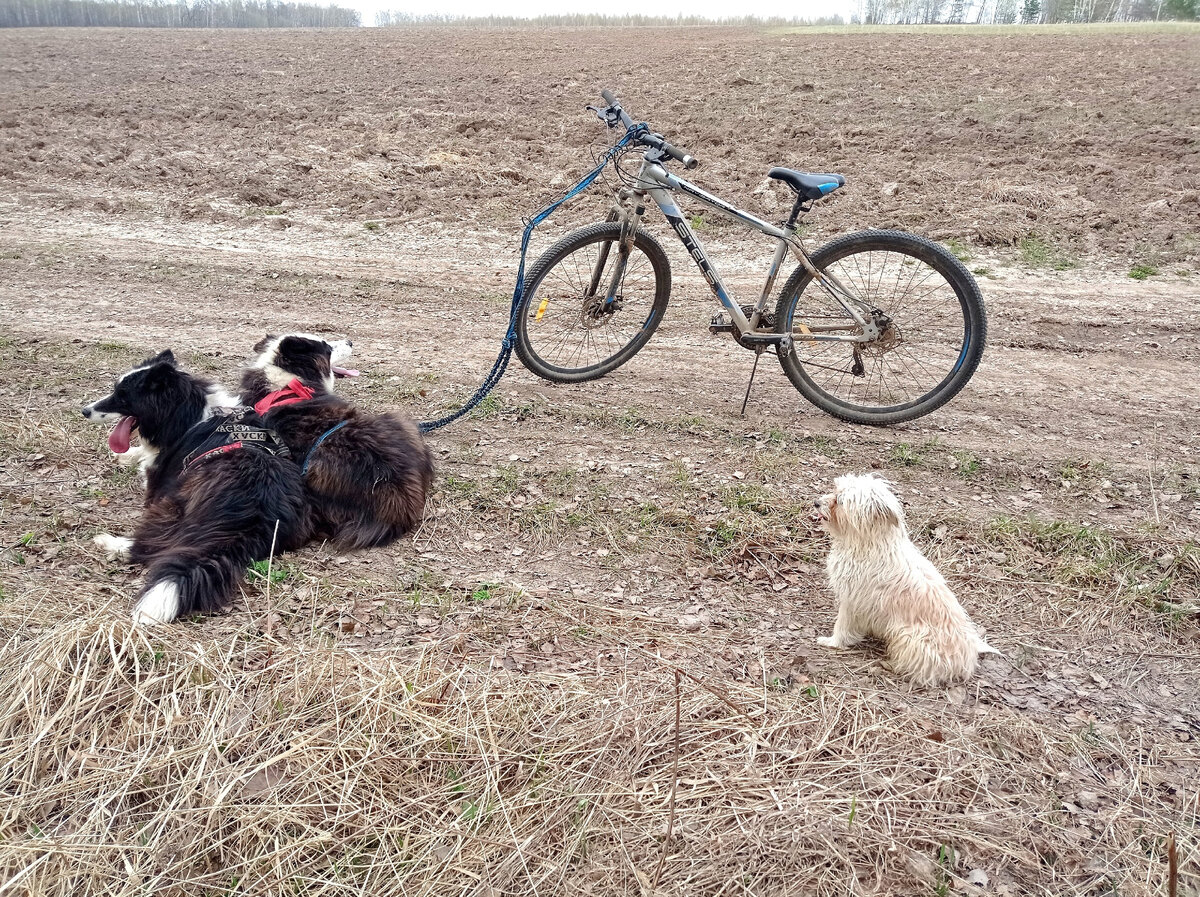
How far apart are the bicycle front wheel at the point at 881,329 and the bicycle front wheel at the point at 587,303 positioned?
3.29ft

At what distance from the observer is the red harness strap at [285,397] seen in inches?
160

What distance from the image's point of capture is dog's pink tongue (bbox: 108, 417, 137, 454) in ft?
12.9

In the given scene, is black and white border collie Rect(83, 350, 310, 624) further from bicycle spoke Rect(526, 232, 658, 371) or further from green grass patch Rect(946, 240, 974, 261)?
A: green grass patch Rect(946, 240, 974, 261)

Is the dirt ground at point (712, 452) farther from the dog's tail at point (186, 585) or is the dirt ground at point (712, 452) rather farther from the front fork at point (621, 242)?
the front fork at point (621, 242)

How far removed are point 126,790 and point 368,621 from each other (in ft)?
3.58

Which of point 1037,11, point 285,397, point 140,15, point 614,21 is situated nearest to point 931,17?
point 1037,11

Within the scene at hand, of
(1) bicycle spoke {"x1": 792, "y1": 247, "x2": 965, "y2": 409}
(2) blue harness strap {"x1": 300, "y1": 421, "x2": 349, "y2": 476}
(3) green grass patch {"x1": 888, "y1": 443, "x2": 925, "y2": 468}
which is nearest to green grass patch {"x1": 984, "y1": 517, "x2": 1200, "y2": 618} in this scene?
(3) green grass patch {"x1": 888, "y1": 443, "x2": 925, "y2": 468}

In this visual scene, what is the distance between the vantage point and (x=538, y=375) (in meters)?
5.59

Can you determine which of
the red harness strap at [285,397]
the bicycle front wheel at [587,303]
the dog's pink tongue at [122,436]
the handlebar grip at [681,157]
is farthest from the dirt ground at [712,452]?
the handlebar grip at [681,157]

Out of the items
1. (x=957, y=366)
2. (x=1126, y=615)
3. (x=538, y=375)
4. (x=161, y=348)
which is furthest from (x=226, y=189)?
(x=1126, y=615)

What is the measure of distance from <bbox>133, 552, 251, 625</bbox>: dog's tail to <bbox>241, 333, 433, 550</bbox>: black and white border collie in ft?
1.70

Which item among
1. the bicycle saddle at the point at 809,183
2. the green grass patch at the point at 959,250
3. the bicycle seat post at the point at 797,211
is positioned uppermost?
the bicycle saddle at the point at 809,183

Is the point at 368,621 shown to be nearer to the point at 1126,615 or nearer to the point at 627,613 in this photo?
the point at 627,613

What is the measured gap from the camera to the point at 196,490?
357 cm
